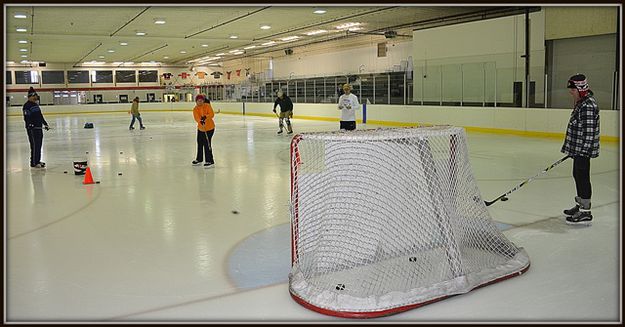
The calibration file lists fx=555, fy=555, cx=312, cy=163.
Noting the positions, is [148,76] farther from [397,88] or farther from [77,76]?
[397,88]

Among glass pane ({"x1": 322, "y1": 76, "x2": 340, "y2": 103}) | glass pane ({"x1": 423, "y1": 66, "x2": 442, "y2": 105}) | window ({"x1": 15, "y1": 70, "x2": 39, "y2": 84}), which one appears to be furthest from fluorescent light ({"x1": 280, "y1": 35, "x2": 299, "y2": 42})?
window ({"x1": 15, "y1": 70, "x2": 39, "y2": 84})

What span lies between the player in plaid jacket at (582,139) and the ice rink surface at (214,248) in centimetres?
20

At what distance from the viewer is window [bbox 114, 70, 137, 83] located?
129 feet

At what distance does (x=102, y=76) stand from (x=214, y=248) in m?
37.7

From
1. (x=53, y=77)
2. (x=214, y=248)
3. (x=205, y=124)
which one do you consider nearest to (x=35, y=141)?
(x=205, y=124)

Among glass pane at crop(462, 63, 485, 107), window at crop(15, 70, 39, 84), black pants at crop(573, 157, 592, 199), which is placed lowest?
black pants at crop(573, 157, 592, 199)

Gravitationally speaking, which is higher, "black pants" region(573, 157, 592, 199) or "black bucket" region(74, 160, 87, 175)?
"black pants" region(573, 157, 592, 199)

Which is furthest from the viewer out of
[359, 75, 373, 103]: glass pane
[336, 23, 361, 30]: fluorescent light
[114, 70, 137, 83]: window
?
[114, 70, 137, 83]: window

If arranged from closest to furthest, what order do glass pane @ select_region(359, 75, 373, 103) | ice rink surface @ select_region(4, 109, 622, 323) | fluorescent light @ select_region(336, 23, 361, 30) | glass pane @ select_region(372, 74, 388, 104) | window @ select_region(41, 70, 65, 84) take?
ice rink surface @ select_region(4, 109, 622, 323) → glass pane @ select_region(372, 74, 388, 104) → fluorescent light @ select_region(336, 23, 361, 30) → glass pane @ select_region(359, 75, 373, 103) → window @ select_region(41, 70, 65, 84)

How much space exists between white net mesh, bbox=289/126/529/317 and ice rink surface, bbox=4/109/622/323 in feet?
0.79

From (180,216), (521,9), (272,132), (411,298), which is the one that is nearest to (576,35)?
(521,9)

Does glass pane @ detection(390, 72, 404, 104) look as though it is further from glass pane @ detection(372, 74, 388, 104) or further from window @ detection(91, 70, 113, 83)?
window @ detection(91, 70, 113, 83)

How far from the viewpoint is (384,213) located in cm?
372

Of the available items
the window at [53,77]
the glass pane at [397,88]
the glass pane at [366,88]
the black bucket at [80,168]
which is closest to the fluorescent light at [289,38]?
the glass pane at [366,88]
